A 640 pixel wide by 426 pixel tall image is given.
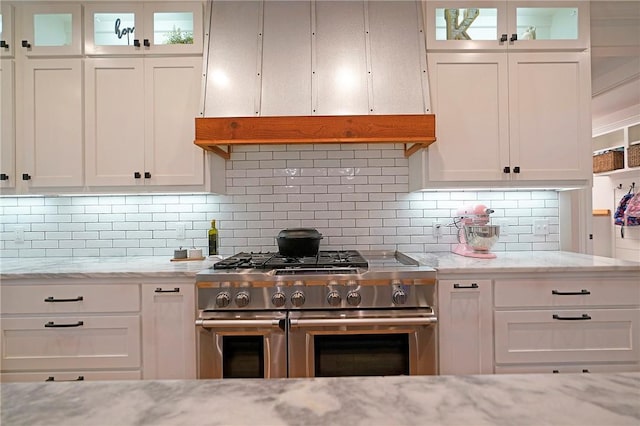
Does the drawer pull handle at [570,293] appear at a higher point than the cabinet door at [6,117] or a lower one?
lower

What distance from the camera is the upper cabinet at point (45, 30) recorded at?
2.21m

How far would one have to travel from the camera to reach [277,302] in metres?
1.78

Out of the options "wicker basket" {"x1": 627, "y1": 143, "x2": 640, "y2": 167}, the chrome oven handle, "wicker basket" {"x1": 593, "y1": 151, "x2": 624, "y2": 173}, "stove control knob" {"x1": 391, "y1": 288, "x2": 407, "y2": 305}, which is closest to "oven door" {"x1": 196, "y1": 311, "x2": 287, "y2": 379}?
the chrome oven handle

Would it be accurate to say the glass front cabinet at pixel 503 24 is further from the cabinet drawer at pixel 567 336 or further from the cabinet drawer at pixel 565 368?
the cabinet drawer at pixel 565 368

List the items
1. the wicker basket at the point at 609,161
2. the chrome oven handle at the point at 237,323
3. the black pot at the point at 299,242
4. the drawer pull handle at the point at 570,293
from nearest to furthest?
the chrome oven handle at the point at 237,323 → the drawer pull handle at the point at 570,293 → the black pot at the point at 299,242 → the wicker basket at the point at 609,161

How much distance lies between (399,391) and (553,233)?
2.55m

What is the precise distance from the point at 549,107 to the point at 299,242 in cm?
186

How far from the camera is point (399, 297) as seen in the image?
1782 millimetres

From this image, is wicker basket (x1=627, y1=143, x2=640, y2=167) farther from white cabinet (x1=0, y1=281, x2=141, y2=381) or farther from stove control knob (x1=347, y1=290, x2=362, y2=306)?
white cabinet (x1=0, y1=281, x2=141, y2=381)

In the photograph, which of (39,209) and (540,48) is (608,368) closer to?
(540,48)

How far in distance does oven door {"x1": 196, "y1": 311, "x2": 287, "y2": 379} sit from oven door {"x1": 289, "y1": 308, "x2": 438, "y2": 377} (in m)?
0.08

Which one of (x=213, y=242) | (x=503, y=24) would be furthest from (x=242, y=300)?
(x=503, y=24)

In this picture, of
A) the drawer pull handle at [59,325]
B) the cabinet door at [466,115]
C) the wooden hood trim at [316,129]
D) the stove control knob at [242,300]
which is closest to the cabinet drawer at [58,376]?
the drawer pull handle at [59,325]

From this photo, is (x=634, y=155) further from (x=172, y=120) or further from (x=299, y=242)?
(x=172, y=120)
